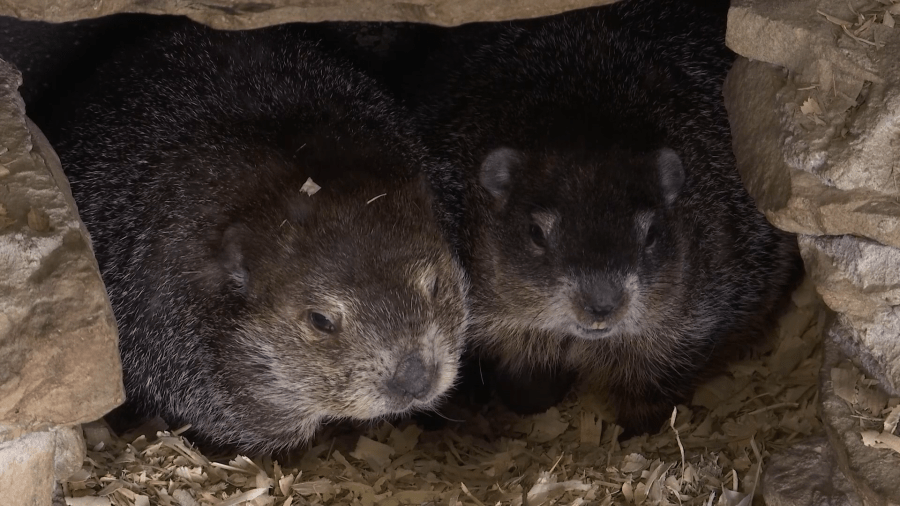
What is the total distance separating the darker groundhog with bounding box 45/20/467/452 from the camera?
169 inches

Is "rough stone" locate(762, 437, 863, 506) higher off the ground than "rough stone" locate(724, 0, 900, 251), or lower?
lower

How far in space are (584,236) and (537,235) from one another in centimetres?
37

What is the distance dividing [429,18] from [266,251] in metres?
1.43

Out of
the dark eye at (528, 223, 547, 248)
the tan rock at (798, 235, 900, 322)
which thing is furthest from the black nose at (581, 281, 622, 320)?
the tan rock at (798, 235, 900, 322)

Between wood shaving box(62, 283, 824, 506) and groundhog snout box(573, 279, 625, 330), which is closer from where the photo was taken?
wood shaving box(62, 283, 824, 506)

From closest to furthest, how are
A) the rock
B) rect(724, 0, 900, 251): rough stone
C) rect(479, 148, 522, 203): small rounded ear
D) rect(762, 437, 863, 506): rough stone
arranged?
rect(724, 0, 900, 251): rough stone
the rock
rect(762, 437, 863, 506): rough stone
rect(479, 148, 522, 203): small rounded ear

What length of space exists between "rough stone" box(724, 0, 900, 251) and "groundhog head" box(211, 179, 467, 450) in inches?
64.1

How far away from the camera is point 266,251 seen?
14.4 ft

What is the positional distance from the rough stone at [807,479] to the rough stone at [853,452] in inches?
4.7

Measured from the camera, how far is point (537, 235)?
4.82m

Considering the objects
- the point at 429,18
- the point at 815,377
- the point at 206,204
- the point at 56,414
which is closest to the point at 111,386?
the point at 56,414

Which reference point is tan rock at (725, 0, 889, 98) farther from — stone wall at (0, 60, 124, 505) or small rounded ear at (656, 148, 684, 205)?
stone wall at (0, 60, 124, 505)

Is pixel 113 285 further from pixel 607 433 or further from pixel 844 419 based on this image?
pixel 844 419

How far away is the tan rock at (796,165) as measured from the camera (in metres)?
3.24
